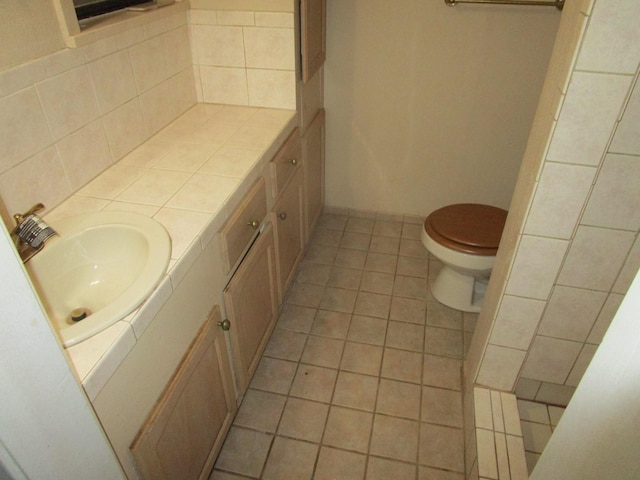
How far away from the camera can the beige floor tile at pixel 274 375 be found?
1720 millimetres

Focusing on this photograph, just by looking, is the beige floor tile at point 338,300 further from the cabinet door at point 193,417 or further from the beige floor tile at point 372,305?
the cabinet door at point 193,417

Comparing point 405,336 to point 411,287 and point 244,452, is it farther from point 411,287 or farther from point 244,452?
point 244,452

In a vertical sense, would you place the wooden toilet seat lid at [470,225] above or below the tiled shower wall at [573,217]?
below

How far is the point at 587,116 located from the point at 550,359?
31.0 inches

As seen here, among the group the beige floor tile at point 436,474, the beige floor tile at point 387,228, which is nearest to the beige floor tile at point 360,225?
the beige floor tile at point 387,228

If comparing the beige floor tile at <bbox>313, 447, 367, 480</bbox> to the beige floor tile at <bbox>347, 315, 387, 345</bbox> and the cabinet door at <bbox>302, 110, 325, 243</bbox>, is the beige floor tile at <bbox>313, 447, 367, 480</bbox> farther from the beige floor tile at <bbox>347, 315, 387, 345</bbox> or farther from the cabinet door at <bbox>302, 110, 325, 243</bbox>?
the cabinet door at <bbox>302, 110, 325, 243</bbox>

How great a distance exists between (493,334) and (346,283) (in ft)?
2.97

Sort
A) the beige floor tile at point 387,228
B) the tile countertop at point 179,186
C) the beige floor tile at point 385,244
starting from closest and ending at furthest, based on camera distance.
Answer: the tile countertop at point 179,186, the beige floor tile at point 385,244, the beige floor tile at point 387,228

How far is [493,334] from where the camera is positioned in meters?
1.40

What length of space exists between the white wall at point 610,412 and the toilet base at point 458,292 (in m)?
1.59

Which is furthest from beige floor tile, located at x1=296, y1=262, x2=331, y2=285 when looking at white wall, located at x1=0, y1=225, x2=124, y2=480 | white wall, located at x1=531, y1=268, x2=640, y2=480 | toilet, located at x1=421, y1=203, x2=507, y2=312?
white wall, located at x1=531, y1=268, x2=640, y2=480

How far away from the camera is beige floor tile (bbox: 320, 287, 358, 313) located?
2068mm

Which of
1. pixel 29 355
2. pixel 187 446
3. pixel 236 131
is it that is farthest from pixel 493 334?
pixel 29 355

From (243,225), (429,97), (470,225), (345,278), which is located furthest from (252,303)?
(429,97)
